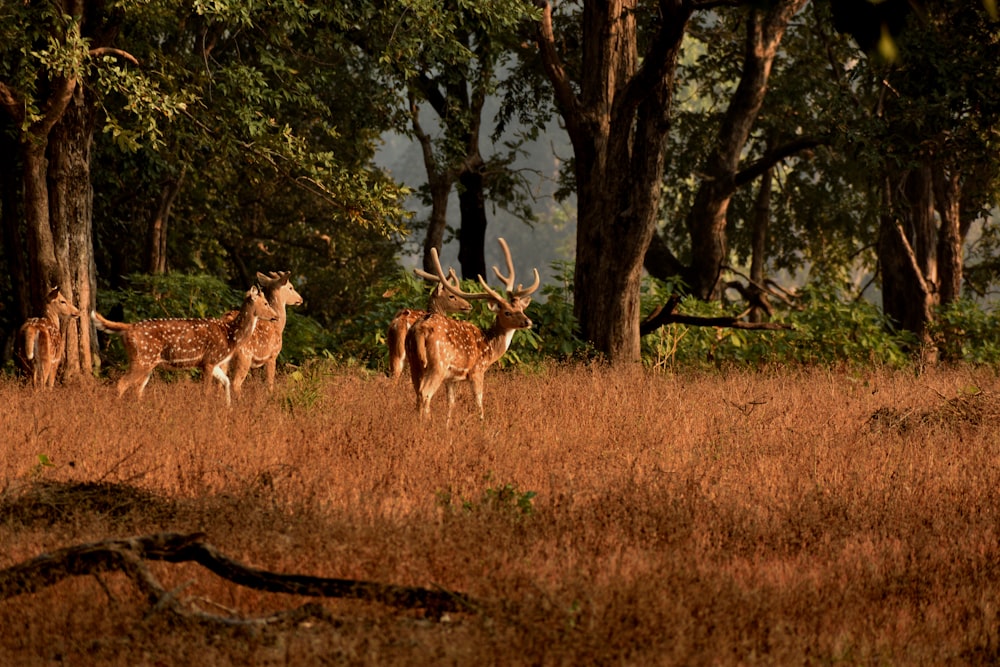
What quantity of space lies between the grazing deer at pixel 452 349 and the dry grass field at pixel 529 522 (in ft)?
1.12

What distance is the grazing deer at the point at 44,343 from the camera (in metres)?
13.6

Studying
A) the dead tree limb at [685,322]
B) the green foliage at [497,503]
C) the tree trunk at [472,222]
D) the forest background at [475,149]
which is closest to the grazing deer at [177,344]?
the forest background at [475,149]

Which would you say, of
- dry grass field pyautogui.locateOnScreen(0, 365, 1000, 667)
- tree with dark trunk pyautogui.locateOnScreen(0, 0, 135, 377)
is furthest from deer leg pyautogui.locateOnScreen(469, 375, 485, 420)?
tree with dark trunk pyautogui.locateOnScreen(0, 0, 135, 377)

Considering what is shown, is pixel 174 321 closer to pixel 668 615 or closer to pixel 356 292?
pixel 668 615

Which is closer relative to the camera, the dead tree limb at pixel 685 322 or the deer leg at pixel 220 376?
the deer leg at pixel 220 376

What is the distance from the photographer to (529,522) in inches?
285

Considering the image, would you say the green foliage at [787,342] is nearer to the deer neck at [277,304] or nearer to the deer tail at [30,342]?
the deer neck at [277,304]

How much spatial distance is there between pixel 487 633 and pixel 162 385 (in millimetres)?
9094

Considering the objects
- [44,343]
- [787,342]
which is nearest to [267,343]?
[44,343]

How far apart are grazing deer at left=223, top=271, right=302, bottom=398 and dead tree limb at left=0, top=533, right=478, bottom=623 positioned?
683 cm

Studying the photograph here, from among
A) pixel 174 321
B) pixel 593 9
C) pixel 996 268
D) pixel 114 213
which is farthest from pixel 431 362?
pixel 996 268

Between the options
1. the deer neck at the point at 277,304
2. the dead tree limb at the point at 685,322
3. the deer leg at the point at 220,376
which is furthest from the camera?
the dead tree limb at the point at 685,322

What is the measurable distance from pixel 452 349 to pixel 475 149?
1341 centimetres

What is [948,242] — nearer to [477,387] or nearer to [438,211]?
[438,211]
